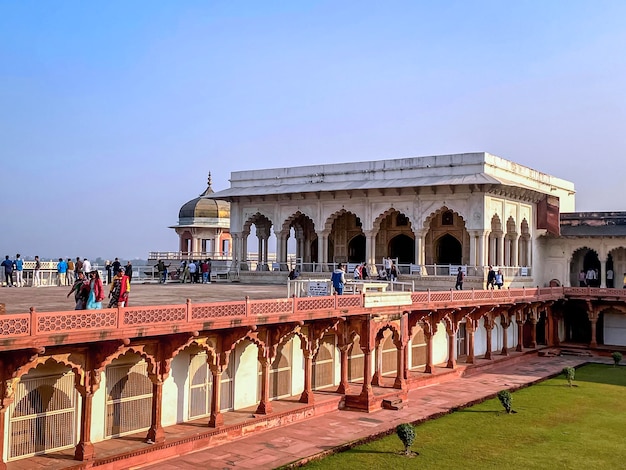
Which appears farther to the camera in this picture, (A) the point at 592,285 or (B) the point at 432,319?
(A) the point at 592,285

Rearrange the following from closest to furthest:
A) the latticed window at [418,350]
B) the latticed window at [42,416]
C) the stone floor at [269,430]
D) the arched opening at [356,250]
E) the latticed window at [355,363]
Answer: the latticed window at [42,416] → the stone floor at [269,430] → the latticed window at [355,363] → the latticed window at [418,350] → the arched opening at [356,250]

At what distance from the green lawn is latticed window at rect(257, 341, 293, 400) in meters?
3.04

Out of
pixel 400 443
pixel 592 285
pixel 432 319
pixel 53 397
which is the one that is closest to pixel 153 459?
pixel 53 397

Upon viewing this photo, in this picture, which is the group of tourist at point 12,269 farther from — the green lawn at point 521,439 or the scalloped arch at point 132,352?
the green lawn at point 521,439

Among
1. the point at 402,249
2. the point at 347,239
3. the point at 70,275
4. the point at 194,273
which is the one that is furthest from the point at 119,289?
the point at 347,239

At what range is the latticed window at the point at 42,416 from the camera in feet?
34.4

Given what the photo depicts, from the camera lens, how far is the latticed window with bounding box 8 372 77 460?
10500 millimetres

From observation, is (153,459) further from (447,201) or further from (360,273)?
(447,201)

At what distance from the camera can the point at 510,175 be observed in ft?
92.1

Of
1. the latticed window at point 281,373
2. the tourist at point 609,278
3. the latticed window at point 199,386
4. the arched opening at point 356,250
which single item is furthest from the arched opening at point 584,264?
the latticed window at point 199,386

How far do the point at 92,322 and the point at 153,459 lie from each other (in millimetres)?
2836

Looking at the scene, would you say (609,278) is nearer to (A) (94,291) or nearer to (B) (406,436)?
(B) (406,436)

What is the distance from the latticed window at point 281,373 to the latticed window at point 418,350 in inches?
220

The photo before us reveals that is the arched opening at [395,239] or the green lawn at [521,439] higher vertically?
the arched opening at [395,239]
